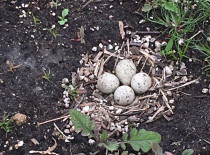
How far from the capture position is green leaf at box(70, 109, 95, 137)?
256 centimetres

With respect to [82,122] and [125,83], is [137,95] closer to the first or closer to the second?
[125,83]

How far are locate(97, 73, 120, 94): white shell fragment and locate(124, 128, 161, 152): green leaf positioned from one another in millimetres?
348

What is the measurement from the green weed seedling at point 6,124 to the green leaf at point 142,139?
0.73 m

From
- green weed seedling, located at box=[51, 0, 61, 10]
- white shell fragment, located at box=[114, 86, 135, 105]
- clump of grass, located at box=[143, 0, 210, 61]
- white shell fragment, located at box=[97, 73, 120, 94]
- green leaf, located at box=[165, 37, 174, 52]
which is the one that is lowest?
white shell fragment, located at box=[114, 86, 135, 105]

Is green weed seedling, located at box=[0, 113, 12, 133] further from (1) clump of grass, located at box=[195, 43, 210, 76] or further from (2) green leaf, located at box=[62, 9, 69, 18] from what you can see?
(1) clump of grass, located at box=[195, 43, 210, 76]

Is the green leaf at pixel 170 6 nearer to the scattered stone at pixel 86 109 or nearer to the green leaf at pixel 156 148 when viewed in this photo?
the scattered stone at pixel 86 109

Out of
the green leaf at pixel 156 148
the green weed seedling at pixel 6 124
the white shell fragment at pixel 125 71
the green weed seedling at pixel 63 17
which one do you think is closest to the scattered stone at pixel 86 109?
the white shell fragment at pixel 125 71

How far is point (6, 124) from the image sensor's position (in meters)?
2.70

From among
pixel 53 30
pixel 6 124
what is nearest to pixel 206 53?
pixel 53 30

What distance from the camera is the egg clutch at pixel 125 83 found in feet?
9.02

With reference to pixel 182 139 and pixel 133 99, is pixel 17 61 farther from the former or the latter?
pixel 182 139

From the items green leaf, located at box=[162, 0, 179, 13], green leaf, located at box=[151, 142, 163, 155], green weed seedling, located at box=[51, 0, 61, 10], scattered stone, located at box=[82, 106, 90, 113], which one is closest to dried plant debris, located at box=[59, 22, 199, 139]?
scattered stone, located at box=[82, 106, 90, 113]

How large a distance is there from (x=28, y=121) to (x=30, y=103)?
0.12 m

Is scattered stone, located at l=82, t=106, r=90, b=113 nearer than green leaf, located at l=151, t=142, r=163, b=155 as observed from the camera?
No
